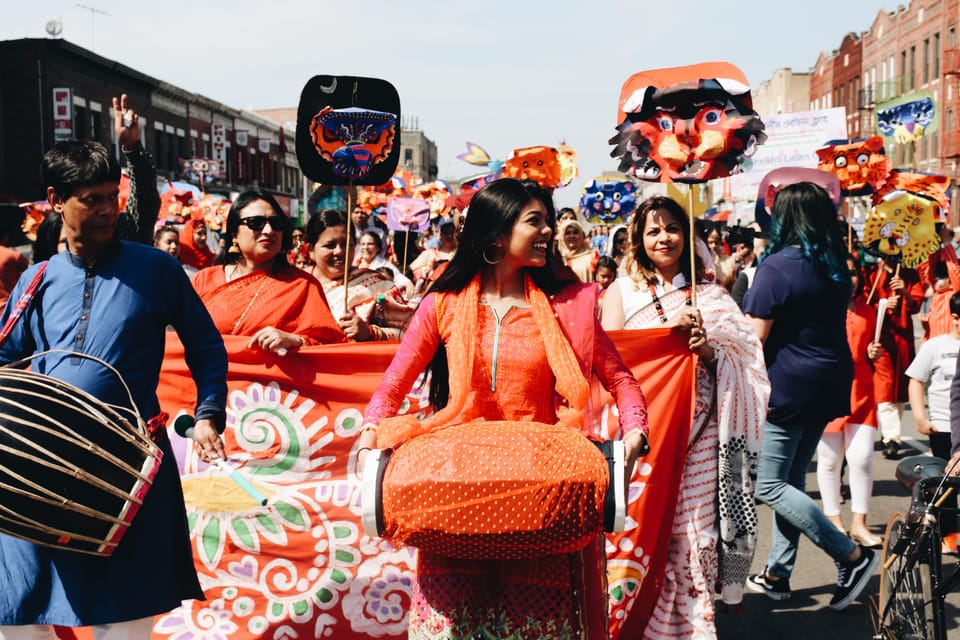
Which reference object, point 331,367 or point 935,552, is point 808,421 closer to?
point 935,552

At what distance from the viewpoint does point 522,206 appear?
3.45 metres

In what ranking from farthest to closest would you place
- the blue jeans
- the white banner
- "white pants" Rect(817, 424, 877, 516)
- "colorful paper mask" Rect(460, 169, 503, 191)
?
the white banner, "colorful paper mask" Rect(460, 169, 503, 191), "white pants" Rect(817, 424, 877, 516), the blue jeans

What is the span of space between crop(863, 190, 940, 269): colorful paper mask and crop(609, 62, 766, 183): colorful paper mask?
Answer: 13.5 feet

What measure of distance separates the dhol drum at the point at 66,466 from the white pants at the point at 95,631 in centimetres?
43

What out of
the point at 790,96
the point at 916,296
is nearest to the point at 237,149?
the point at 790,96

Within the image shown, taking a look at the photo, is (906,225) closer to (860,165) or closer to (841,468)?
(860,165)

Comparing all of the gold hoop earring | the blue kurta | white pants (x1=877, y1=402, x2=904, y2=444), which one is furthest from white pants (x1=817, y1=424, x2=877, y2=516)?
the blue kurta

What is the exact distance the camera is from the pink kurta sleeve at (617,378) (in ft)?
11.2

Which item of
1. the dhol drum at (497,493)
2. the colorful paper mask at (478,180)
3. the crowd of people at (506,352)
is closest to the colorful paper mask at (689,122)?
the crowd of people at (506,352)

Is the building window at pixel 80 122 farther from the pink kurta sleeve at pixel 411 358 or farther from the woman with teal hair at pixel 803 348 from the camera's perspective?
the pink kurta sleeve at pixel 411 358

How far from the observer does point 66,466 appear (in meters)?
2.83

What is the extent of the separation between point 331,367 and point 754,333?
1.83m

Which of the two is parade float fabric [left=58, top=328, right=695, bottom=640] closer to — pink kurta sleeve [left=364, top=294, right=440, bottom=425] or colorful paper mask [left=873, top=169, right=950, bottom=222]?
pink kurta sleeve [left=364, top=294, right=440, bottom=425]

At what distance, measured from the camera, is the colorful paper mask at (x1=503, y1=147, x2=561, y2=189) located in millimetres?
8172
